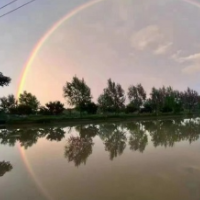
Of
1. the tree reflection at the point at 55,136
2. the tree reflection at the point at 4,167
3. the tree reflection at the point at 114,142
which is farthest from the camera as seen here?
the tree reflection at the point at 55,136

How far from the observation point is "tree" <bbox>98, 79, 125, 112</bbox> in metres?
33.2

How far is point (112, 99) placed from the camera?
33.3 m

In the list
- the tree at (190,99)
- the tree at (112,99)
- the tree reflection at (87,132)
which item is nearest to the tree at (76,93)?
the tree at (112,99)

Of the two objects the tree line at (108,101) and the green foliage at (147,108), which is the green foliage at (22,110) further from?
the green foliage at (147,108)

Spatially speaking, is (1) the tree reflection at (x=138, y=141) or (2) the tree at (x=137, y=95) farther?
(2) the tree at (x=137, y=95)

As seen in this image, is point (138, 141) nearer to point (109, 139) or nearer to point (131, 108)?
point (109, 139)

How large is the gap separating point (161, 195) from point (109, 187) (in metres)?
0.80

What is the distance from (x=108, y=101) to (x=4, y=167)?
28267 mm

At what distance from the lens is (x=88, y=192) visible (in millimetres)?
3309

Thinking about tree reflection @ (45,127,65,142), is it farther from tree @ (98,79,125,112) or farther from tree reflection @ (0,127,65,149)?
tree @ (98,79,125,112)

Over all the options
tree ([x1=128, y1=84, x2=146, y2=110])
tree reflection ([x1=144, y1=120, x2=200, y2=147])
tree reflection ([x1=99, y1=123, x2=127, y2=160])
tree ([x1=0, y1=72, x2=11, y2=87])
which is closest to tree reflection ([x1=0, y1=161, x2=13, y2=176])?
tree reflection ([x1=99, y1=123, x2=127, y2=160])

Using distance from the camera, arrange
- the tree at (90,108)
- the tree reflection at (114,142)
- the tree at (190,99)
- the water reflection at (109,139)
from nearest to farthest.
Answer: the tree reflection at (114,142) → the water reflection at (109,139) → the tree at (90,108) → the tree at (190,99)

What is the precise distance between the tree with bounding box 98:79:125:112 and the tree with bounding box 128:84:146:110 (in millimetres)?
3883

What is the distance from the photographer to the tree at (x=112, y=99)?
33.2 m
